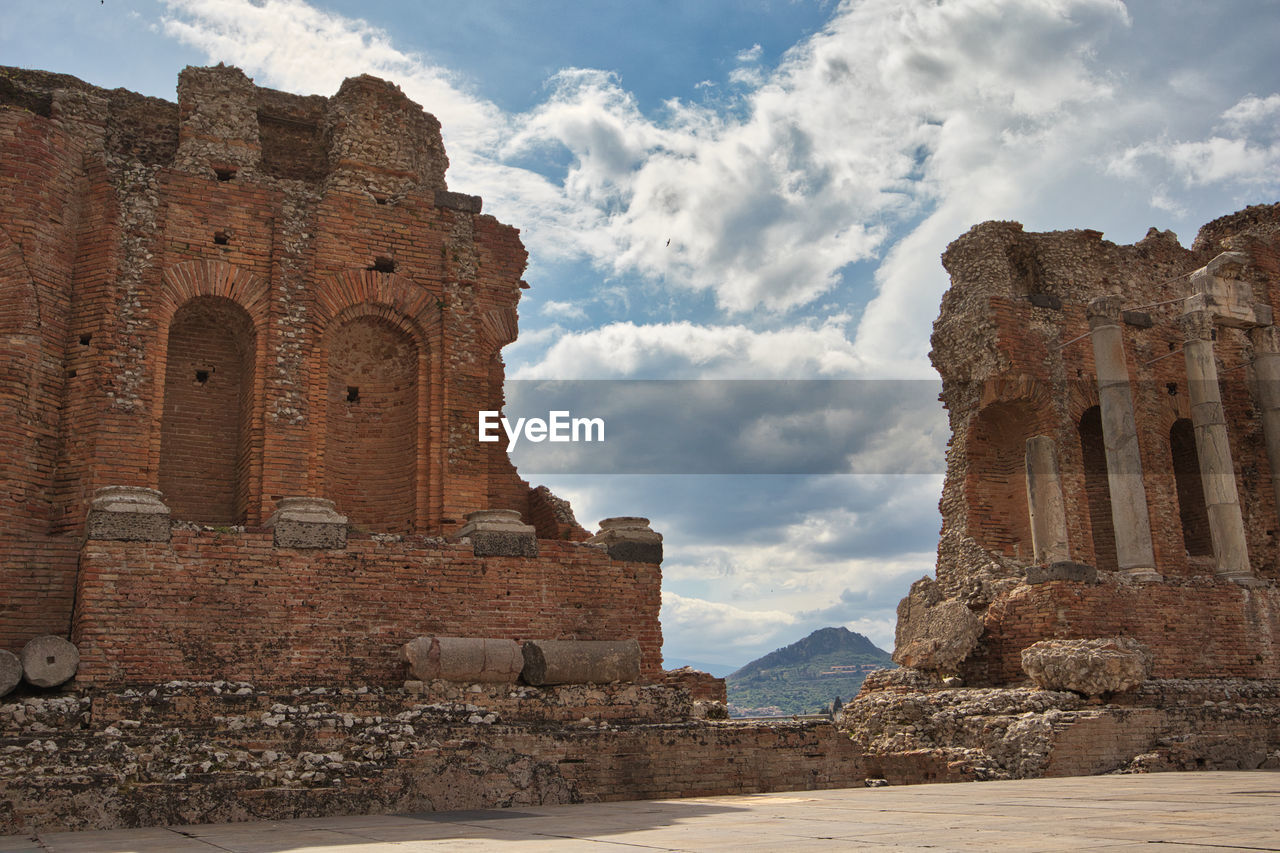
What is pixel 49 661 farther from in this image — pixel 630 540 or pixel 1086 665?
pixel 1086 665

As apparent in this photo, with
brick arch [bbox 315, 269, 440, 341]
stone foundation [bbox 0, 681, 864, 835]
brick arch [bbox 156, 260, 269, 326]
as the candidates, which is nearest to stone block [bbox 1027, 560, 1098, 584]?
stone foundation [bbox 0, 681, 864, 835]

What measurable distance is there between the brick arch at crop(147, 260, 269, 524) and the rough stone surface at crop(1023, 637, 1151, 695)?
35.4 feet

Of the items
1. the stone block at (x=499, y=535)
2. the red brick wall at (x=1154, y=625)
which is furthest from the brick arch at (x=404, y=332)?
the red brick wall at (x=1154, y=625)

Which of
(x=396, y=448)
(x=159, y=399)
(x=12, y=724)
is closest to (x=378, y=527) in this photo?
(x=396, y=448)

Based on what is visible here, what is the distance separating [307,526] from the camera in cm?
1229

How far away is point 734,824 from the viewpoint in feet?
25.4

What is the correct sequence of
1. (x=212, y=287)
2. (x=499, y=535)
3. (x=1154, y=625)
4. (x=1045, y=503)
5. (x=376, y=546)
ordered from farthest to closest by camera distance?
A: (x=1045, y=503)
(x=1154, y=625)
(x=212, y=287)
(x=499, y=535)
(x=376, y=546)

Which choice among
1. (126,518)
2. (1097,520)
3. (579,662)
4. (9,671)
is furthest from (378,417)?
(1097,520)

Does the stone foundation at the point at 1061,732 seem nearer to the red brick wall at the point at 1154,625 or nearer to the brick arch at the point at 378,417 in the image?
the red brick wall at the point at 1154,625

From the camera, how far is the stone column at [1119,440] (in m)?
19.4

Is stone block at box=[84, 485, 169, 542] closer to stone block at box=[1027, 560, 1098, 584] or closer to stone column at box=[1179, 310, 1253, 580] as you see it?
stone block at box=[1027, 560, 1098, 584]

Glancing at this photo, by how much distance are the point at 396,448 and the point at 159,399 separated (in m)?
3.39

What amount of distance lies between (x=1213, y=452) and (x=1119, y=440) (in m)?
2.26

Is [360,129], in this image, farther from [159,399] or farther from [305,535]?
[305,535]
